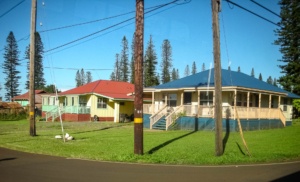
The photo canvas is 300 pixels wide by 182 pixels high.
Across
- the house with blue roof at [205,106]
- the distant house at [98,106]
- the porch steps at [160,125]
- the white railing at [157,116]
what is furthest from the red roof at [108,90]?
the porch steps at [160,125]

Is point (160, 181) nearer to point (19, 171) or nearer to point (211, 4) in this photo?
point (19, 171)

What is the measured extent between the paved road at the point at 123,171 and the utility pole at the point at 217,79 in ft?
6.18

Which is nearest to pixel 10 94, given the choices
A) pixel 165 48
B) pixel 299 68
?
pixel 165 48

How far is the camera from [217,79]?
1200 cm

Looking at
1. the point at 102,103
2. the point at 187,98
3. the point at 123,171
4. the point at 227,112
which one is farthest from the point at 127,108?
the point at 123,171

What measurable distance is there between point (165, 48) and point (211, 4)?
272 feet

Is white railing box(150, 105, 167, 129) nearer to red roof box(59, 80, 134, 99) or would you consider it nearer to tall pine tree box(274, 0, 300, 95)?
red roof box(59, 80, 134, 99)

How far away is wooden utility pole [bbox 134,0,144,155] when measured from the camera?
1145 cm

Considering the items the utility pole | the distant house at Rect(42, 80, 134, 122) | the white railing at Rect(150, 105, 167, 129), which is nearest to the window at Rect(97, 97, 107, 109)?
the distant house at Rect(42, 80, 134, 122)

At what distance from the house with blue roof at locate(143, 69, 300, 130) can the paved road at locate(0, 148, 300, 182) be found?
42.4 feet

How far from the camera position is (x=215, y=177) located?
27.6 ft

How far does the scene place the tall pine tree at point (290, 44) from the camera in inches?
1823

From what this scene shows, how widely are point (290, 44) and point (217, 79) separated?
4320 centimetres

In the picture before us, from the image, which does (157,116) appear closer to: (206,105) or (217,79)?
(206,105)
